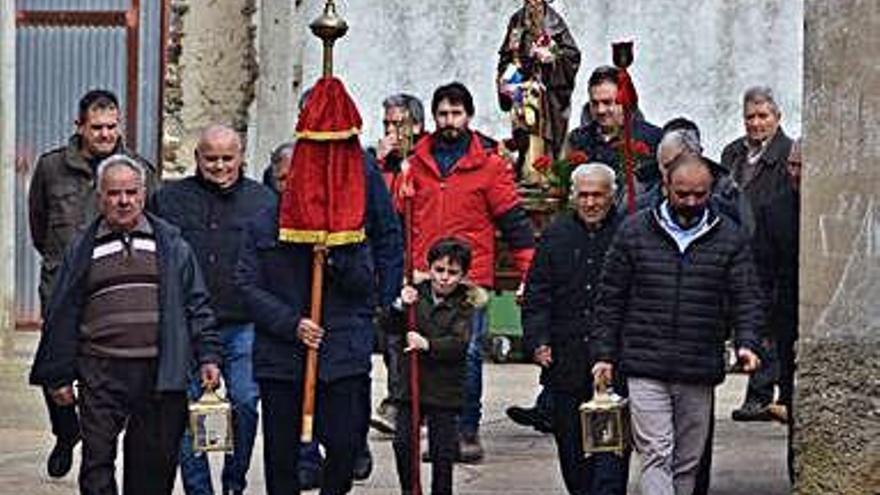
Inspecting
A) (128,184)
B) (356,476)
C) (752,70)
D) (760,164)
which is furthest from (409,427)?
(752,70)

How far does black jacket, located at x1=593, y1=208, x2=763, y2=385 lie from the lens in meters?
11.1

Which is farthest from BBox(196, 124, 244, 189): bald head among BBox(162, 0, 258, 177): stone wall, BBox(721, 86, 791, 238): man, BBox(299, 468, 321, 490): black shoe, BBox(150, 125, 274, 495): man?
BBox(162, 0, 258, 177): stone wall

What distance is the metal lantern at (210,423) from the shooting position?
11078 millimetres

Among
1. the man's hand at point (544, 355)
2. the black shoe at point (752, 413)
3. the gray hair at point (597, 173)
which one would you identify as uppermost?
the gray hair at point (597, 173)

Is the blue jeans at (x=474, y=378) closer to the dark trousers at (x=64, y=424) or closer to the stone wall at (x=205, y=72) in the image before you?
the dark trousers at (x=64, y=424)

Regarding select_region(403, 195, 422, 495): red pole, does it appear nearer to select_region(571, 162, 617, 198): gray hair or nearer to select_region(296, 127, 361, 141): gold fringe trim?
select_region(571, 162, 617, 198): gray hair

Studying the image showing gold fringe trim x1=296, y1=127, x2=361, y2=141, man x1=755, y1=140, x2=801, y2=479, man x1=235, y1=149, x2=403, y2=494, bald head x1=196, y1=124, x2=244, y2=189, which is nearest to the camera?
man x1=235, y1=149, x2=403, y2=494

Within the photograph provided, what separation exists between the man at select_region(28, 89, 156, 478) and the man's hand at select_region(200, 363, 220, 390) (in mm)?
1931

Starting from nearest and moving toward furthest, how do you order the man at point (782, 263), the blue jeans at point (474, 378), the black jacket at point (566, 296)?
1. the black jacket at point (566, 296)
2. the man at point (782, 263)
3. the blue jeans at point (474, 378)

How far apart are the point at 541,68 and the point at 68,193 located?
6.87m

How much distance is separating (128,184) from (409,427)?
1956 millimetres

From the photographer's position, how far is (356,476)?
13102mm

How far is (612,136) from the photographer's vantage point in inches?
542

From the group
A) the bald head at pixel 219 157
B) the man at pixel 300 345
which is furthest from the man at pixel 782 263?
the bald head at pixel 219 157
